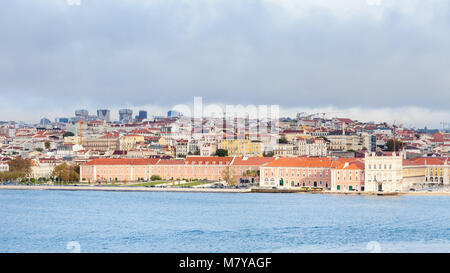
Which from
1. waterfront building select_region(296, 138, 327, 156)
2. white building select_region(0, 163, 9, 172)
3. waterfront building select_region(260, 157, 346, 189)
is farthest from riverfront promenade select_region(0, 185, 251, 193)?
waterfront building select_region(296, 138, 327, 156)

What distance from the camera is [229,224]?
16188 millimetres

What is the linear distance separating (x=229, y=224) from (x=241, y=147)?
31592 mm

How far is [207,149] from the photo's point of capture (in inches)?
1843

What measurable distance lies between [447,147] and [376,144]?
4547 mm

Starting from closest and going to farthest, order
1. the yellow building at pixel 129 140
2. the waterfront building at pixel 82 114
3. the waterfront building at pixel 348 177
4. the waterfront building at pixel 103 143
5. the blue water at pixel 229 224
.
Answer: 1. the blue water at pixel 229 224
2. the waterfront building at pixel 348 177
3. the yellow building at pixel 129 140
4. the waterfront building at pixel 103 143
5. the waterfront building at pixel 82 114

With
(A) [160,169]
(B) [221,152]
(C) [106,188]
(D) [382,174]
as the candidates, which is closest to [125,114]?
(B) [221,152]

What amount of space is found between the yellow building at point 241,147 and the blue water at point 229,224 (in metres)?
22.0

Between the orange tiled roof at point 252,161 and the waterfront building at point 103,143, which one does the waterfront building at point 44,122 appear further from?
the orange tiled roof at point 252,161

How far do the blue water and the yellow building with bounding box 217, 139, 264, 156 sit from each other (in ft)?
72.3

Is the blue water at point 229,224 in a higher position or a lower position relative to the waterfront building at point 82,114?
lower

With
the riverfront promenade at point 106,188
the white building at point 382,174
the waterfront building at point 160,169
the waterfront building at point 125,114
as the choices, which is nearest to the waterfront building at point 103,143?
the waterfront building at point 160,169

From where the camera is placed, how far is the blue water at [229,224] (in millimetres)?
12742

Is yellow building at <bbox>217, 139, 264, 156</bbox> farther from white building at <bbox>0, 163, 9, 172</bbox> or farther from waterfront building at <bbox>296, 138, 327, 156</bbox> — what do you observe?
white building at <bbox>0, 163, 9, 172</bbox>

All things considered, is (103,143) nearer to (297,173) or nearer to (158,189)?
(158,189)
